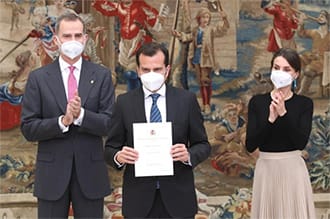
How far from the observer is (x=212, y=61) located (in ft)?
21.5

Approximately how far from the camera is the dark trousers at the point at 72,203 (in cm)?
434

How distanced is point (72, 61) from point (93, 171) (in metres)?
0.78

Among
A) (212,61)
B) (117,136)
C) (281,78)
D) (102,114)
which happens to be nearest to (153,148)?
(117,136)

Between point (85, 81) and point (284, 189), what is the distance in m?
1.65

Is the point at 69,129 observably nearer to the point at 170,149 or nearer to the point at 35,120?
the point at 35,120

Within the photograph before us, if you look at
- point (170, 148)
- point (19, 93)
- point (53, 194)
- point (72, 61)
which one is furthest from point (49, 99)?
point (19, 93)

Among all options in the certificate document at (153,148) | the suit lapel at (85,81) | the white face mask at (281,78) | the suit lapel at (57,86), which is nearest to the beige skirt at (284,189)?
the white face mask at (281,78)

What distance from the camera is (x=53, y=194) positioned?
4320 millimetres

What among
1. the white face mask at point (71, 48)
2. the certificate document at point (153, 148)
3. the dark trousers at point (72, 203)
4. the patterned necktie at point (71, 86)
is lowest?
the dark trousers at point (72, 203)

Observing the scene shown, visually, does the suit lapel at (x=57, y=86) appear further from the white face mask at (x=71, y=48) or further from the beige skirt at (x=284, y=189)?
the beige skirt at (x=284, y=189)

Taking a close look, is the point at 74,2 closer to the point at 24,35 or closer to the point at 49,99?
the point at 24,35

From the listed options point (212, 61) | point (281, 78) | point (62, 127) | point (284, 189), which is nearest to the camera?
point (62, 127)

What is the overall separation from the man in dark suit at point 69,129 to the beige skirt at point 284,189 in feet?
3.92

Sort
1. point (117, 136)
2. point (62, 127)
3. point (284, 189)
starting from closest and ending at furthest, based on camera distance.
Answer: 1. point (117, 136)
2. point (62, 127)
3. point (284, 189)
